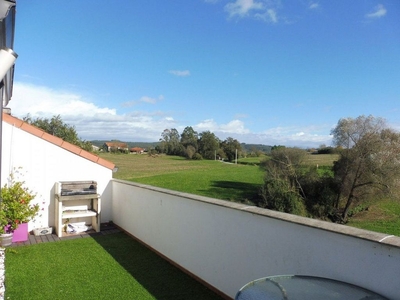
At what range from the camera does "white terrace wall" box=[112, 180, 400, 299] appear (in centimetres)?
195

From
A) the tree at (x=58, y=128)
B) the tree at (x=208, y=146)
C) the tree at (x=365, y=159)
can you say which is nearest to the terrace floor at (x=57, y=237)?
the tree at (x=58, y=128)

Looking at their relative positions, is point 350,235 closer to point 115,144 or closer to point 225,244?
point 225,244

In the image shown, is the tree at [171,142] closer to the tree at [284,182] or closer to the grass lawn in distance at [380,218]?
the tree at [284,182]

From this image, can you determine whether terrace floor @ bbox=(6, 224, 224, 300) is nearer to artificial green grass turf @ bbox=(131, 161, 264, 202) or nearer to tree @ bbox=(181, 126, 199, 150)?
artificial green grass turf @ bbox=(131, 161, 264, 202)

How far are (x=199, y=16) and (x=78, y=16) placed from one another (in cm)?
398

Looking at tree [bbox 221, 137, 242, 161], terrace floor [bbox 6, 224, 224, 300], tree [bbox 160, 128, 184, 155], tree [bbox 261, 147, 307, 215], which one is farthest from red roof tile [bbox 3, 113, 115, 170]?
tree [bbox 160, 128, 184, 155]

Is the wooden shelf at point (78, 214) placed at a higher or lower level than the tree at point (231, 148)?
lower

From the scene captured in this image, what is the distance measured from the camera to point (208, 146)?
53.9 m

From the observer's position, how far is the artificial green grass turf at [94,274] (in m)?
3.52

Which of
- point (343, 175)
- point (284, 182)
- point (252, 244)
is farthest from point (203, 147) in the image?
point (252, 244)

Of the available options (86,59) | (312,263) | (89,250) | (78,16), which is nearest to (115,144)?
(86,59)

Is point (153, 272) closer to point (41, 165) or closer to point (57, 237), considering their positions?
point (57, 237)

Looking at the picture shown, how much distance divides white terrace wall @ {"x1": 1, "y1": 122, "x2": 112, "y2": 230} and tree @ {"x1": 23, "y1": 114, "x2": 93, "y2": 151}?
8921 mm

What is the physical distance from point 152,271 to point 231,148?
1942 inches
